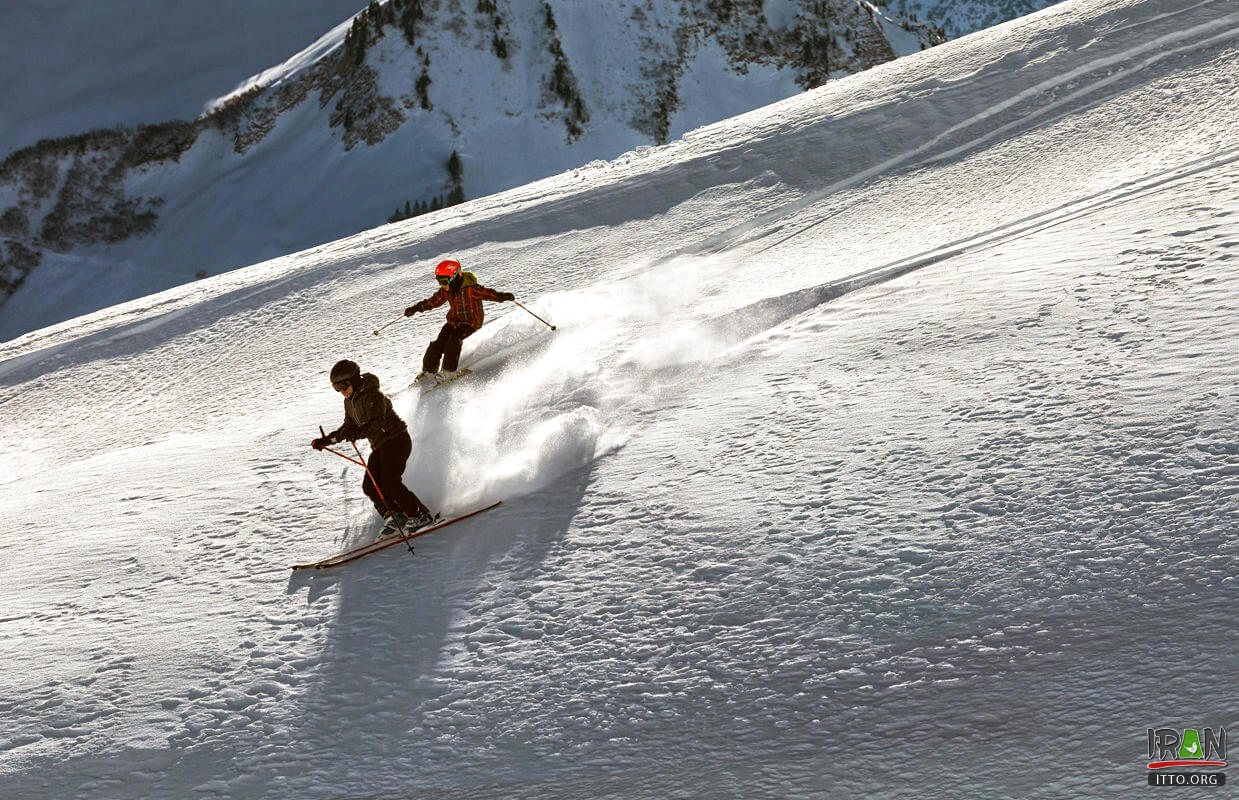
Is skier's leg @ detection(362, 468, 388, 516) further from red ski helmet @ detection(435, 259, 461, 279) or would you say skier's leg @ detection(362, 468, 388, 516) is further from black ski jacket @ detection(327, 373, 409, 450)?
red ski helmet @ detection(435, 259, 461, 279)

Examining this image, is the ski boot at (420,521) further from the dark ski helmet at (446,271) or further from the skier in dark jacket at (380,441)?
the dark ski helmet at (446,271)

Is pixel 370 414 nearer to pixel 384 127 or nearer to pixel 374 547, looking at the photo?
pixel 374 547

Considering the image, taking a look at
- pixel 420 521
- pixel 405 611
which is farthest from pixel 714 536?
pixel 420 521

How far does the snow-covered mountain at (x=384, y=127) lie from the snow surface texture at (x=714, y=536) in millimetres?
54104

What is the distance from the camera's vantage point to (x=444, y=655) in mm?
5035

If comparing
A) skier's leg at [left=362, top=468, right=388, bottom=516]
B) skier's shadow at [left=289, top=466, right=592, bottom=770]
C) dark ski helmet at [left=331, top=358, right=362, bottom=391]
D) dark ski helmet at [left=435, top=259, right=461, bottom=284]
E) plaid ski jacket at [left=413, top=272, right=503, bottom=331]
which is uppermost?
dark ski helmet at [left=435, top=259, right=461, bottom=284]

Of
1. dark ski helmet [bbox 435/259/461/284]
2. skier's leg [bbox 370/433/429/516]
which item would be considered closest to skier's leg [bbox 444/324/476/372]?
dark ski helmet [bbox 435/259/461/284]

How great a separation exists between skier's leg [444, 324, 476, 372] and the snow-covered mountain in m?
54.1

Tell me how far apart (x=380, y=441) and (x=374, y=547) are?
2.10 feet

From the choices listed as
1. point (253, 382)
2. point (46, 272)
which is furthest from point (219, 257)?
point (253, 382)

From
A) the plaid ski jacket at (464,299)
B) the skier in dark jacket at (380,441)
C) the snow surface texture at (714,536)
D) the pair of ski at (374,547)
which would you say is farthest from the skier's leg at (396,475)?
the plaid ski jacket at (464,299)

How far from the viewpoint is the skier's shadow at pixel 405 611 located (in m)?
4.69

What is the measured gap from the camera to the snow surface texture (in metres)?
4.20

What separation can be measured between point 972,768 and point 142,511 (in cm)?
571
